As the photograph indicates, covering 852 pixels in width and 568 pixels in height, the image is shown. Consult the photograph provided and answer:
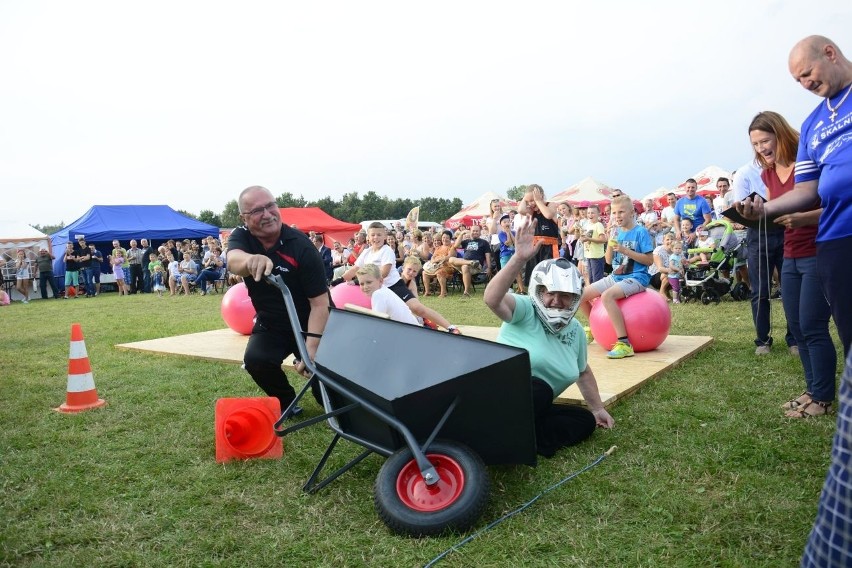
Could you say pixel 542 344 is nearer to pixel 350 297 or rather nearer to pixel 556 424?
pixel 556 424

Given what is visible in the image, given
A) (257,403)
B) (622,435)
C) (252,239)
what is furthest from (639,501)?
(252,239)

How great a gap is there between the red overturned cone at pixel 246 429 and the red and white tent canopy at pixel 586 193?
21.4m

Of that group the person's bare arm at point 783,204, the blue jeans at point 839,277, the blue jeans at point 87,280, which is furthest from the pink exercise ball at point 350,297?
the blue jeans at point 87,280

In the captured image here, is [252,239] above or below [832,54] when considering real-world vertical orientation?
below

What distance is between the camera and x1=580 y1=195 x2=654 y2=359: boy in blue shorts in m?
6.64

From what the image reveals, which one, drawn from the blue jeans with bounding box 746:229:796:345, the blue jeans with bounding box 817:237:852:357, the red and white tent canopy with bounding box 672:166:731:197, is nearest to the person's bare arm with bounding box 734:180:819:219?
the blue jeans with bounding box 817:237:852:357

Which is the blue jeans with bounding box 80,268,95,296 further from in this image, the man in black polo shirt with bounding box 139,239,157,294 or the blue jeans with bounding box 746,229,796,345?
the blue jeans with bounding box 746,229,796,345

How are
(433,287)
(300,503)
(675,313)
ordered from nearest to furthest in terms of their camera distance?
(300,503) → (675,313) → (433,287)

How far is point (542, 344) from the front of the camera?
3932mm

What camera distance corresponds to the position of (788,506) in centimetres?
310

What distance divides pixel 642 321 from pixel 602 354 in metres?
0.56

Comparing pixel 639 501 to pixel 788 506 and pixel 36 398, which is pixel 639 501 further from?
pixel 36 398

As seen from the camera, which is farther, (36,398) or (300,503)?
(36,398)

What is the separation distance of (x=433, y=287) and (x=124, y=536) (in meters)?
13.9
